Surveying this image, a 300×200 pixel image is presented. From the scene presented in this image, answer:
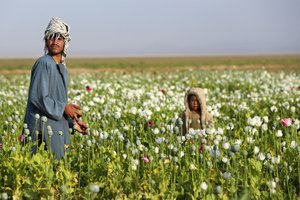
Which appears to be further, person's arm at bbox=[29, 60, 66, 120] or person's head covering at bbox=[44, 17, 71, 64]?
person's head covering at bbox=[44, 17, 71, 64]

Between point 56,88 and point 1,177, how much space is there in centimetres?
117

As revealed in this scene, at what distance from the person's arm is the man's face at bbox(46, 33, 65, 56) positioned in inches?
8.5

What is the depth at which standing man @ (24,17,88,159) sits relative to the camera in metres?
4.95

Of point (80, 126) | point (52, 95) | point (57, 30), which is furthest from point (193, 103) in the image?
point (57, 30)

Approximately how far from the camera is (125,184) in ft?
14.4

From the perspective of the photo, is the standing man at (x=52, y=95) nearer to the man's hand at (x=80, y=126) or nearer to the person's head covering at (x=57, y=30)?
the person's head covering at (x=57, y=30)

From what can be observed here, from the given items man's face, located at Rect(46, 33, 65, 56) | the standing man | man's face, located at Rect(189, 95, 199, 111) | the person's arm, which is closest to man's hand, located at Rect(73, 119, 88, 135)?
the standing man

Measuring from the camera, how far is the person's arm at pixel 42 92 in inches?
194

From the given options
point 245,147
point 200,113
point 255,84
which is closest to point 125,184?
point 245,147

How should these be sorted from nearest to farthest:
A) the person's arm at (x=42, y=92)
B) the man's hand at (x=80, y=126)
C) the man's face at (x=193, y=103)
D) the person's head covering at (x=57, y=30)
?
the person's arm at (x=42, y=92) < the person's head covering at (x=57, y=30) < the man's hand at (x=80, y=126) < the man's face at (x=193, y=103)

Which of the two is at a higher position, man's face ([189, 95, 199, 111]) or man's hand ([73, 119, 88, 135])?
man's face ([189, 95, 199, 111])

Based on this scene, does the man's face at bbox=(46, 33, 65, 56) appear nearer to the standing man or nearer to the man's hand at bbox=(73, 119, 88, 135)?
the standing man

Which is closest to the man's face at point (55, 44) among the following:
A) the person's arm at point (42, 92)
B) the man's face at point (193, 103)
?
the person's arm at point (42, 92)

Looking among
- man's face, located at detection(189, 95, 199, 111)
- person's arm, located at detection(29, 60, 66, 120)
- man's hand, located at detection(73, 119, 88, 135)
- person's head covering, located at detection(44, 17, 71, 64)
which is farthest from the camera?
man's face, located at detection(189, 95, 199, 111)
